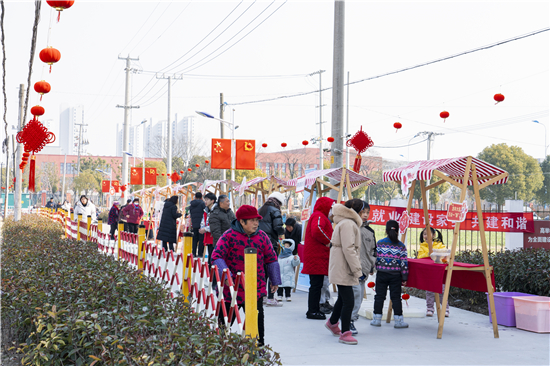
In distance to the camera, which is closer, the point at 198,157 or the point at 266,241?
the point at 266,241

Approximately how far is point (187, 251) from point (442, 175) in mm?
3605

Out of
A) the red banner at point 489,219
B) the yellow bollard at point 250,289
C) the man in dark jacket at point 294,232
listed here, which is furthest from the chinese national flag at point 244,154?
the yellow bollard at point 250,289

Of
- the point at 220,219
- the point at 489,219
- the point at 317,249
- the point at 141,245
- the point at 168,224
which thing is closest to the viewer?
the point at 317,249

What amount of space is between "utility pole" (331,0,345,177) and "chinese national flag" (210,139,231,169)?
8.70m

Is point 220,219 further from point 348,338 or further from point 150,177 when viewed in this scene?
point 150,177

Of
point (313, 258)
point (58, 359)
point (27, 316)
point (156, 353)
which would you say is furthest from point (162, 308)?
point (313, 258)

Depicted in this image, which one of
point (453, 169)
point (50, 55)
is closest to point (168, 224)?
point (50, 55)

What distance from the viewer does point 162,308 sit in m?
4.44

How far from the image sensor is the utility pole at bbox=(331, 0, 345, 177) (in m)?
11.5

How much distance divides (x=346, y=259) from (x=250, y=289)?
6.76ft

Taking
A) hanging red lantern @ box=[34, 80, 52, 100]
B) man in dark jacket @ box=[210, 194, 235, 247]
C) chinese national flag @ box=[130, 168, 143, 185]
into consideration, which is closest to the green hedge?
man in dark jacket @ box=[210, 194, 235, 247]

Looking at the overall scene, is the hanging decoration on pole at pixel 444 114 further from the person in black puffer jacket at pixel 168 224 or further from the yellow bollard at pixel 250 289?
the yellow bollard at pixel 250 289

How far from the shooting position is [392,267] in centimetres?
728

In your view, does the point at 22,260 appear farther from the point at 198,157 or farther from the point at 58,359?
the point at 198,157
